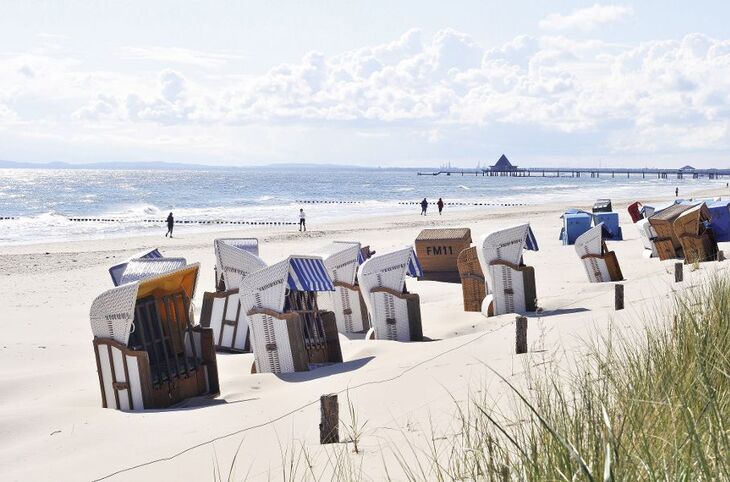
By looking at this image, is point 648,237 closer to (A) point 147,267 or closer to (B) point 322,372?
(B) point 322,372

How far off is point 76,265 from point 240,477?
2063 cm

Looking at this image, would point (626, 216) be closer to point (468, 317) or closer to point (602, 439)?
point (468, 317)

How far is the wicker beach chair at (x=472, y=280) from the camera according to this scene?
13656 mm

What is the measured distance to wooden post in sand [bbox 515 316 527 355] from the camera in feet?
27.2

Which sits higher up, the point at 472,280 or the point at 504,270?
the point at 504,270

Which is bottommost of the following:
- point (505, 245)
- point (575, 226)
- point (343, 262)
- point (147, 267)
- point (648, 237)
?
point (575, 226)

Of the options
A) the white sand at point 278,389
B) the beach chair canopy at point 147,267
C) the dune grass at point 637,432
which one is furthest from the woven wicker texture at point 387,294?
the dune grass at point 637,432

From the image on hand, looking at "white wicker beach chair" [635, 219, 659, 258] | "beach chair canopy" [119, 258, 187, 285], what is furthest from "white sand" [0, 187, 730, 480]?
"beach chair canopy" [119, 258, 187, 285]

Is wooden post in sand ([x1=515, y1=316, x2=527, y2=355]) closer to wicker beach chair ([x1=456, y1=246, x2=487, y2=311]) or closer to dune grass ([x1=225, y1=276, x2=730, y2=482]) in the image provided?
dune grass ([x1=225, y1=276, x2=730, y2=482])

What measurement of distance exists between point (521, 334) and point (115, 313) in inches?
158

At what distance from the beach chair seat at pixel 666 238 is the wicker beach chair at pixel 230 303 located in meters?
9.75

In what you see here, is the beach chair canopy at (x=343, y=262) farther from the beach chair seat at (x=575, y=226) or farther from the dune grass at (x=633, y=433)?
the beach chair seat at (x=575, y=226)

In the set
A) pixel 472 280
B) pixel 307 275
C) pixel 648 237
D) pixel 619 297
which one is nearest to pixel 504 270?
pixel 472 280

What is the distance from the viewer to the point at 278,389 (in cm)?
898
